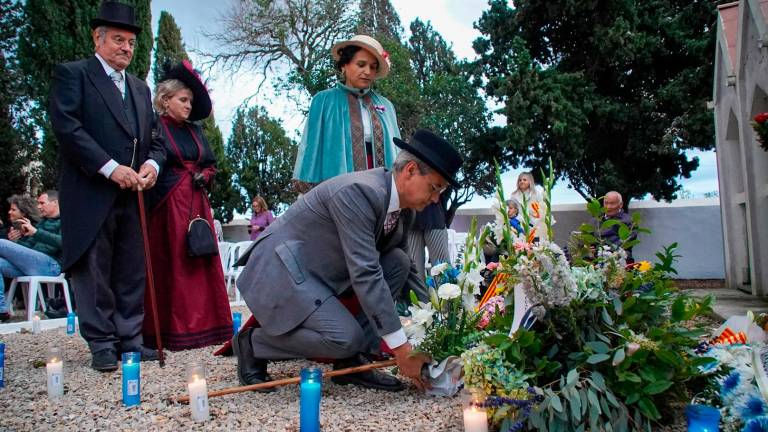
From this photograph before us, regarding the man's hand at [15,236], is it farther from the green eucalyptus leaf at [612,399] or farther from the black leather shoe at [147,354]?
the green eucalyptus leaf at [612,399]

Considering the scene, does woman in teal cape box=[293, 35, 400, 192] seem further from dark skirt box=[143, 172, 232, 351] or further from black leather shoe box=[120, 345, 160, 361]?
black leather shoe box=[120, 345, 160, 361]

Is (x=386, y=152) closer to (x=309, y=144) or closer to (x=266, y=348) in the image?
(x=309, y=144)

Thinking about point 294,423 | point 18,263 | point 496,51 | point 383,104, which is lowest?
point 294,423

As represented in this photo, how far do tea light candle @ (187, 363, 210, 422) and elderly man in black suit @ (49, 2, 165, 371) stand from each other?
4.31ft

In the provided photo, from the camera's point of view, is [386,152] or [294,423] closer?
[294,423]

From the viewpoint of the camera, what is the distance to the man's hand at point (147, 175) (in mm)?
3904

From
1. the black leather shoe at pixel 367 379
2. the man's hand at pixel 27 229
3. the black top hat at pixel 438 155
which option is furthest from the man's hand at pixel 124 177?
the man's hand at pixel 27 229

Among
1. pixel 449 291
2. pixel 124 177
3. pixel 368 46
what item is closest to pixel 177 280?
pixel 124 177

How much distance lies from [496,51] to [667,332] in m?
17.0

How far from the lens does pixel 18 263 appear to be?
21.3 feet

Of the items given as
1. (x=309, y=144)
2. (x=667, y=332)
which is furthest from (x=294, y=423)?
(x=309, y=144)

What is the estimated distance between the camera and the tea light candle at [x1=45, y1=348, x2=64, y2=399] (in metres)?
3.07

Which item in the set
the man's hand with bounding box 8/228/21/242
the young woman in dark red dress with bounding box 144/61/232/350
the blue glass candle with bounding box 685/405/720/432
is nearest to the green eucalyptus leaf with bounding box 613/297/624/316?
the blue glass candle with bounding box 685/405/720/432

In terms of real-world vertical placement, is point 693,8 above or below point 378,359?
above
